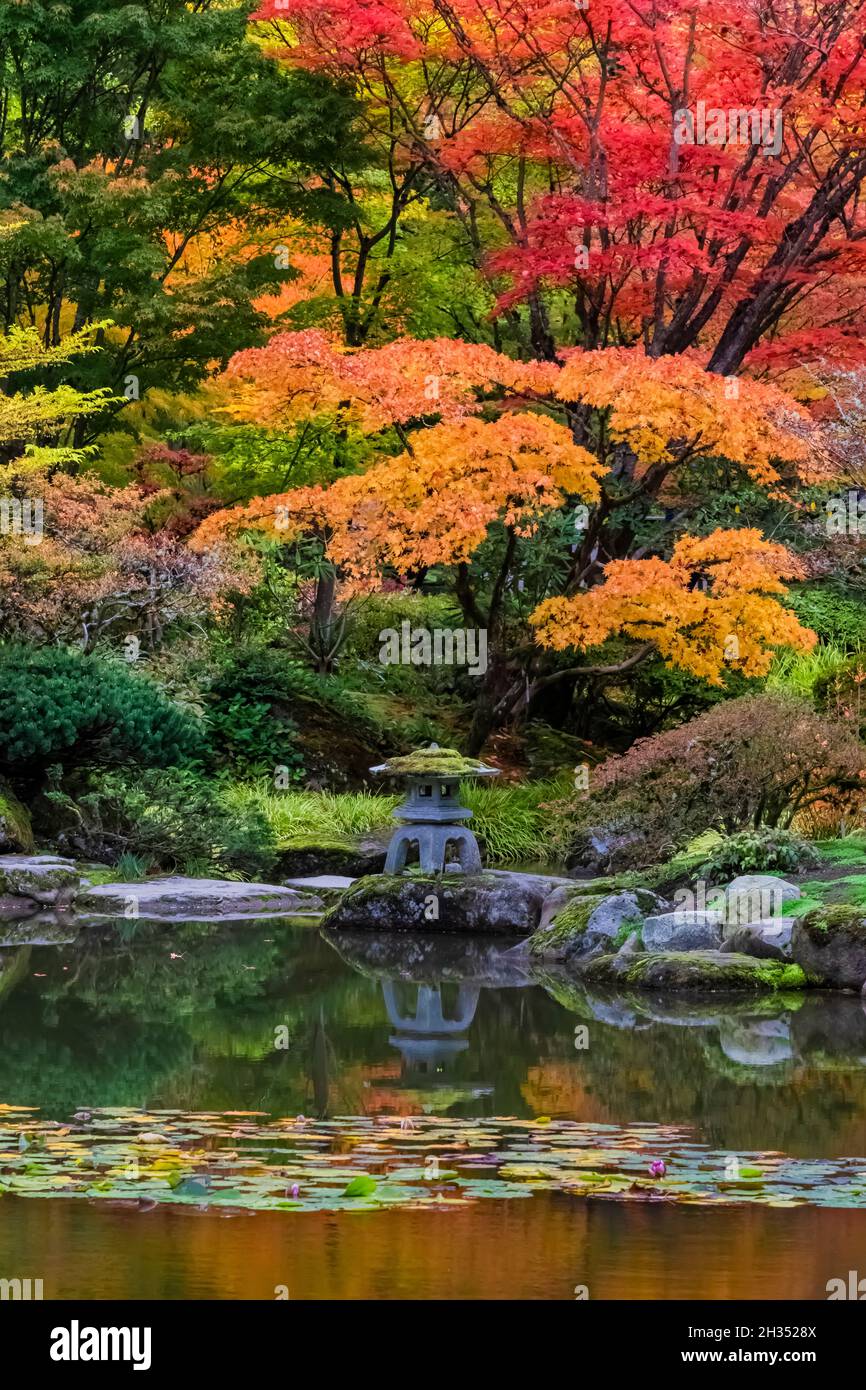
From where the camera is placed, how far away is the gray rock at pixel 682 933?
1073cm

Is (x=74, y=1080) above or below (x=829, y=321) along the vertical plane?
below

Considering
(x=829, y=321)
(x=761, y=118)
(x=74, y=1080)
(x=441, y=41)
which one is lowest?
(x=74, y=1080)

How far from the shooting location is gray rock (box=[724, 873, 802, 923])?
10797mm

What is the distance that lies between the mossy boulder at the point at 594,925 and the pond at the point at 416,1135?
45 cm

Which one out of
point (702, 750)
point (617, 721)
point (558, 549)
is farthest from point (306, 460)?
point (702, 750)

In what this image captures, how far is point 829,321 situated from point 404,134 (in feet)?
15.9

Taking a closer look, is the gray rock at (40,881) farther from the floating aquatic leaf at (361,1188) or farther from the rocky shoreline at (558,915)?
the floating aquatic leaf at (361,1188)

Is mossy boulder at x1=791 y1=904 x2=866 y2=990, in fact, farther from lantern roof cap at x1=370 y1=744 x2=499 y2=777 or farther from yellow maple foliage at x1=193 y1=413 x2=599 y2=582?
yellow maple foliage at x1=193 y1=413 x2=599 y2=582

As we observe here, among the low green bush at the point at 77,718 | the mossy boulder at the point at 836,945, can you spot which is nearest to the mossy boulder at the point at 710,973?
the mossy boulder at the point at 836,945

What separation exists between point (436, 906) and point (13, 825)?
3.27m

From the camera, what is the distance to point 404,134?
62.7 ft

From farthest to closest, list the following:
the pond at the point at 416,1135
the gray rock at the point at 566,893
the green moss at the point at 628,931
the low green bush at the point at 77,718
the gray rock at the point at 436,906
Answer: the low green bush at the point at 77,718 < the gray rock at the point at 436,906 < the gray rock at the point at 566,893 < the green moss at the point at 628,931 < the pond at the point at 416,1135

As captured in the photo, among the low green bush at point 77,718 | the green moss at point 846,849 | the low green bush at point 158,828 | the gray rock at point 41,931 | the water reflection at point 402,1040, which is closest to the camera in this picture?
the water reflection at point 402,1040

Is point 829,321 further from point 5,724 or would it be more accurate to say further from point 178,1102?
point 178,1102
